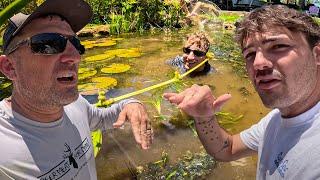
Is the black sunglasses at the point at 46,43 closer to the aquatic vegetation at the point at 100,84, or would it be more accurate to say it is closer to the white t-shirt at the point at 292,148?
the white t-shirt at the point at 292,148

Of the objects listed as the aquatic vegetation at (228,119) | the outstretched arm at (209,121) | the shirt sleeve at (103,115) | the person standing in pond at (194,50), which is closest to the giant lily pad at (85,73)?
the person standing in pond at (194,50)

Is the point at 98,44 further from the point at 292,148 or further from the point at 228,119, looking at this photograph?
the point at 292,148

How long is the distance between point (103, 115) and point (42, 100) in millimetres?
761

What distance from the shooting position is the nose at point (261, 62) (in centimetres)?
206

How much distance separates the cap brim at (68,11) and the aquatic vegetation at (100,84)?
12.5 feet

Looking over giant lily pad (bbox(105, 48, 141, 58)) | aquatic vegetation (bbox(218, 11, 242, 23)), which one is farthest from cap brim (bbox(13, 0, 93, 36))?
aquatic vegetation (bbox(218, 11, 242, 23))

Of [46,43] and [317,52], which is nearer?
[46,43]

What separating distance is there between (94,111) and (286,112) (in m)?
1.27

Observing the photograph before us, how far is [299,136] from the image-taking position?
1.93 meters

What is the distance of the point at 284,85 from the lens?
2020 millimetres

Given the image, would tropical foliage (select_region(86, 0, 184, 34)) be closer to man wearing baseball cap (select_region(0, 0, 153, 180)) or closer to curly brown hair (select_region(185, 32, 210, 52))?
curly brown hair (select_region(185, 32, 210, 52))

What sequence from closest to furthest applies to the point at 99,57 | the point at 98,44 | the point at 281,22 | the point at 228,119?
the point at 281,22, the point at 228,119, the point at 99,57, the point at 98,44

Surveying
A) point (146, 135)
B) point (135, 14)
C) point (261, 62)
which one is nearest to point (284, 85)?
point (261, 62)

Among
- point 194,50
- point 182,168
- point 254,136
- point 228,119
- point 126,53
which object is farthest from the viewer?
point 126,53
